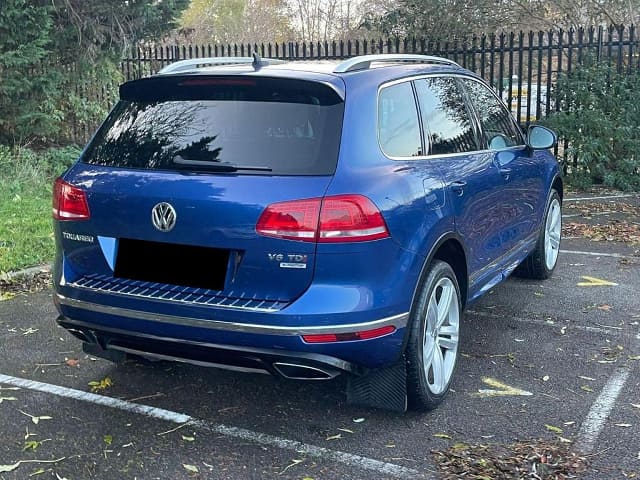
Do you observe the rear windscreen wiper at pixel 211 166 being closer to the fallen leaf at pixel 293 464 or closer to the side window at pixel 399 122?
the side window at pixel 399 122

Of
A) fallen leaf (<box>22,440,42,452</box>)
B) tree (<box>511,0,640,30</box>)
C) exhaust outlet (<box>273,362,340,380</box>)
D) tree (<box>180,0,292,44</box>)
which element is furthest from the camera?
tree (<box>180,0,292,44</box>)

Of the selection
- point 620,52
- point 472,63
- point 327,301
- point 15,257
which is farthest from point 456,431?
point 472,63

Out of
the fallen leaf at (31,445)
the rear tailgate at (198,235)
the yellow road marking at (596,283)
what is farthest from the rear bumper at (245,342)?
the yellow road marking at (596,283)

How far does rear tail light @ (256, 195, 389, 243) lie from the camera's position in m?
3.12

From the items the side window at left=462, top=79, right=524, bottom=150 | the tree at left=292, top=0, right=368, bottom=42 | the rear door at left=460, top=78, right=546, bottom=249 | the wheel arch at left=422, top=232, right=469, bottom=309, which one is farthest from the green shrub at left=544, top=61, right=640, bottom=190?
the tree at left=292, top=0, right=368, bottom=42

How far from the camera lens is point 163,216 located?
332cm

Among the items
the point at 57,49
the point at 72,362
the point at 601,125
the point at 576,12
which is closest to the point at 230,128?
the point at 72,362

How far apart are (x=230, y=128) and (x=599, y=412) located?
7.73ft

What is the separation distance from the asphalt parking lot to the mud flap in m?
0.14

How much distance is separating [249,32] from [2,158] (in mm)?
22450

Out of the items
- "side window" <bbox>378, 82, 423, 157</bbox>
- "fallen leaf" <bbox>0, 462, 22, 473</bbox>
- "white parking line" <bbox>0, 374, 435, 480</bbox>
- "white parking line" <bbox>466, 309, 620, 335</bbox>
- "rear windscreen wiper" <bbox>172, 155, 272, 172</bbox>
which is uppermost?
"side window" <bbox>378, 82, 423, 157</bbox>

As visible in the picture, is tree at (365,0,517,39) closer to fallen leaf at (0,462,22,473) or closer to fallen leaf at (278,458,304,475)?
fallen leaf at (278,458,304,475)

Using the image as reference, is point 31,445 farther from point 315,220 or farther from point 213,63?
point 213,63

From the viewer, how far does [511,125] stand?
18.2 feet
